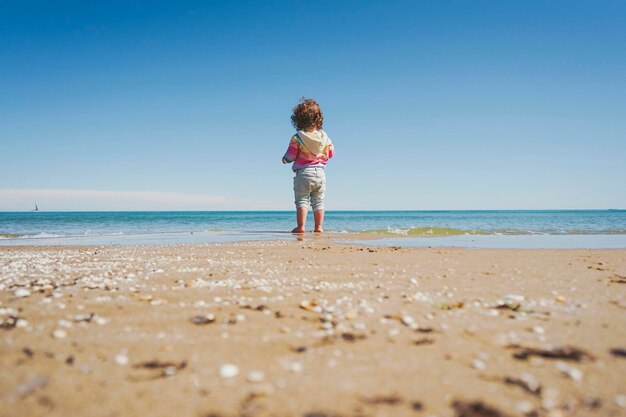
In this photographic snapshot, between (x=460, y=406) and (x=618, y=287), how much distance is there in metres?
3.27

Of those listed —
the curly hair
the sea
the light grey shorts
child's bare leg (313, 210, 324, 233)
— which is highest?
the curly hair

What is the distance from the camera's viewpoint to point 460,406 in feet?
5.06

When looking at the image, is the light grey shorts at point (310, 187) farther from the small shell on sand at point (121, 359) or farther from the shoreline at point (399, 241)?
the small shell on sand at point (121, 359)

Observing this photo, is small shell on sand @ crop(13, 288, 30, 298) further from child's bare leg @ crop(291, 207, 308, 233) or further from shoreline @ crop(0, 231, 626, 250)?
child's bare leg @ crop(291, 207, 308, 233)

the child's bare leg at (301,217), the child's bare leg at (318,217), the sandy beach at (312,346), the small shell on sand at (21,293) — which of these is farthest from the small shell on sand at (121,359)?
the child's bare leg at (318,217)

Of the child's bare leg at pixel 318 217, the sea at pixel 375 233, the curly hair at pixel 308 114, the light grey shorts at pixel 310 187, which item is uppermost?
the curly hair at pixel 308 114

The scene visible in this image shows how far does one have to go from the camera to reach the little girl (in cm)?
1069

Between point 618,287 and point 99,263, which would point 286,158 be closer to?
point 99,263

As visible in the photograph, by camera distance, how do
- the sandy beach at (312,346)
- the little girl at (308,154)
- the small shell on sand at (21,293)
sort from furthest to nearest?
the little girl at (308,154) < the small shell on sand at (21,293) < the sandy beach at (312,346)

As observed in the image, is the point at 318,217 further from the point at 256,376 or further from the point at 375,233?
the point at 256,376

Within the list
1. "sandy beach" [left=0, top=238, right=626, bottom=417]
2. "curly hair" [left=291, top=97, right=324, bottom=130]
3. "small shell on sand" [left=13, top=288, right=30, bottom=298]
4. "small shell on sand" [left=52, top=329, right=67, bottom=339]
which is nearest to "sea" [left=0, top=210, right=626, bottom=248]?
"curly hair" [left=291, top=97, right=324, bottom=130]

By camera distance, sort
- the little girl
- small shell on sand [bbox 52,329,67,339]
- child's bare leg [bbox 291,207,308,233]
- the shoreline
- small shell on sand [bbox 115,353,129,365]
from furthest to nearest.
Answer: child's bare leg [bbox 291,207,308,233], the little girl, the shoreline, small shell on sand [bbox 52,329,67,339], small shell on sand [bbox 115,353,129,365]

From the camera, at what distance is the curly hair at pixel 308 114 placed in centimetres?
1091

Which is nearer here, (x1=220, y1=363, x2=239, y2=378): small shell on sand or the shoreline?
(x1=220, y1=363, x2=239, y2=378): small shell on sand
